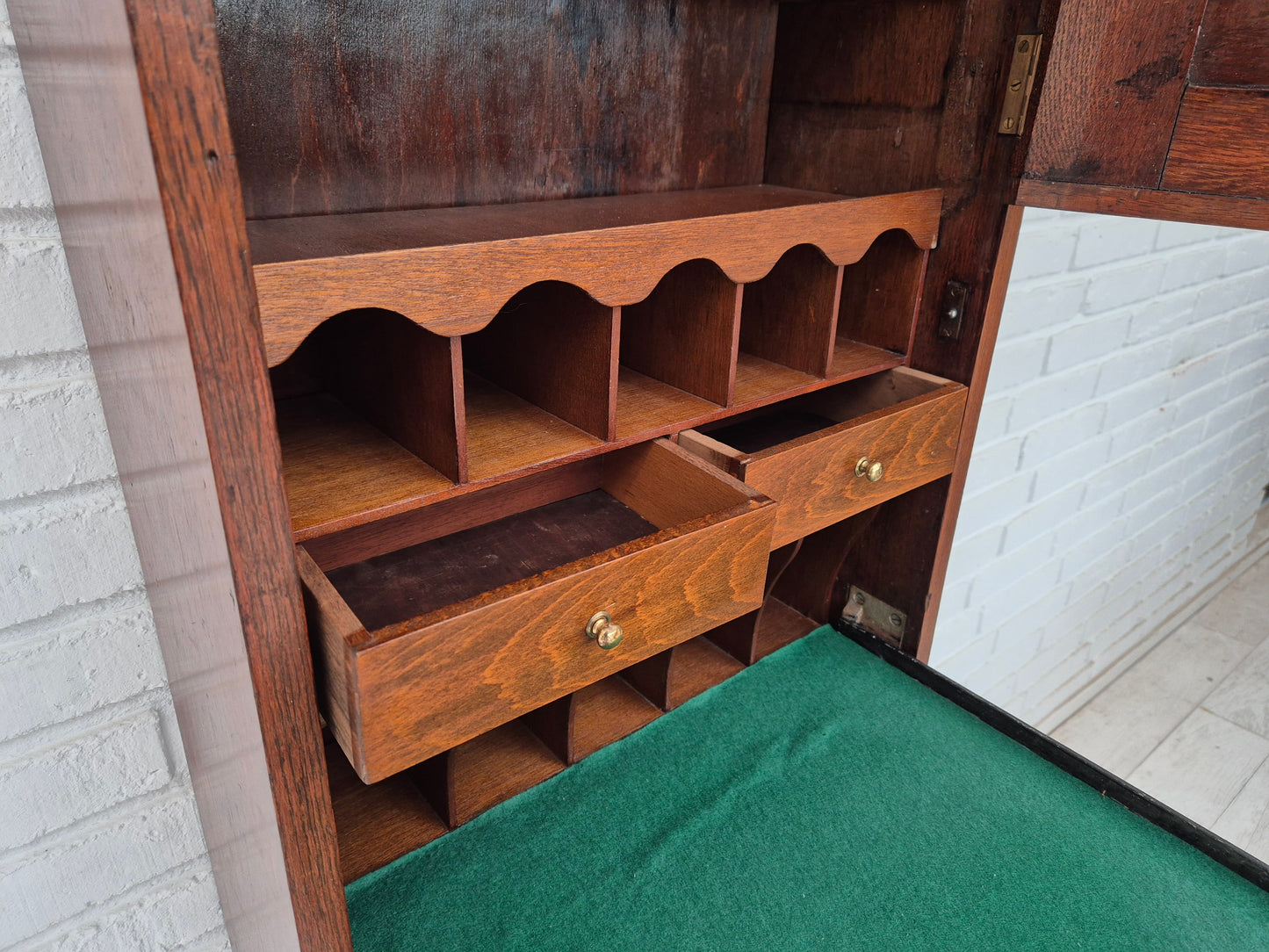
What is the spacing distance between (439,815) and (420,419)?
1.46 ft

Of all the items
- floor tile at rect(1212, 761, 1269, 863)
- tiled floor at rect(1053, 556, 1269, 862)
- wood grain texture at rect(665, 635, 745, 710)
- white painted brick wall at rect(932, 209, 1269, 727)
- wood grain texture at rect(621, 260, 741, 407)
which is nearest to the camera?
wood grain texture at rect(621, 260, 741, 407)

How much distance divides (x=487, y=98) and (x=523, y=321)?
0.81 ft

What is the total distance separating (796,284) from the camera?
1.02m

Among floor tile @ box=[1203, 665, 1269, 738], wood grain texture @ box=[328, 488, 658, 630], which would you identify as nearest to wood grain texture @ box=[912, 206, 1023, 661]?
wood grain texture @ box=[328, 488, 658, 630]

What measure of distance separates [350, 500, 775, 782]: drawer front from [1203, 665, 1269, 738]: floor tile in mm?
2349

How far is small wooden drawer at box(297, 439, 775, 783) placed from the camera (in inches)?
24.4

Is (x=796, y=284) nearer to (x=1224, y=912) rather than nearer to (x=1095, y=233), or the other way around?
(x=1224, y=912)

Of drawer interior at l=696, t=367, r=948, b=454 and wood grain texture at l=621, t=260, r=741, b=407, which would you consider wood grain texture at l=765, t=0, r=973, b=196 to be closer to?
drawer interior at l=696, t=367, r=948, b=454

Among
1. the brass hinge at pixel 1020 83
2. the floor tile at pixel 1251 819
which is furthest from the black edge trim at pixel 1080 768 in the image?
the floor tile at pixel 1251 819

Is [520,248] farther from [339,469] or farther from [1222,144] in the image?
[1222,144]

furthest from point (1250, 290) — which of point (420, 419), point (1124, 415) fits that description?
point (420, 419)

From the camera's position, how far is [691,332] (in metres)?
0.94

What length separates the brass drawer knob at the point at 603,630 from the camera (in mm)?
722

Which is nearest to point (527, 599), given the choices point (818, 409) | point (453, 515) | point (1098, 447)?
point (453, 515)
